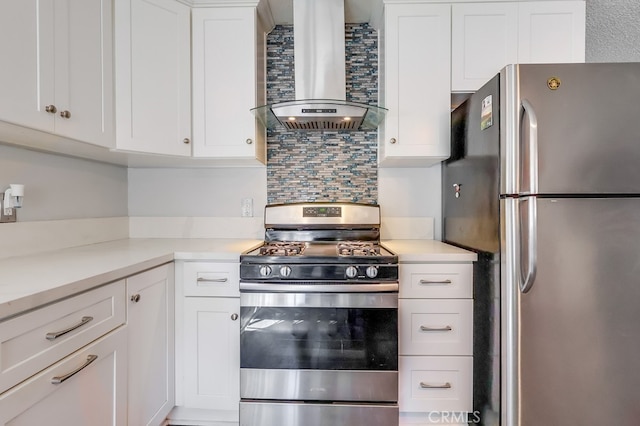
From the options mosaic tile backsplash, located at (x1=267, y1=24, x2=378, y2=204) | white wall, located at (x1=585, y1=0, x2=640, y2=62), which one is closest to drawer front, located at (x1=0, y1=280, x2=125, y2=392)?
mosaic tile backsplash, located at (x1=267, y1=24, x2=378, y2=204)

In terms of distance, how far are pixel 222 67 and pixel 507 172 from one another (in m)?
1.58

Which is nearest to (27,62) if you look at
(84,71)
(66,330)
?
(84,71)

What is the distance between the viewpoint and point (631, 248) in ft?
3.93

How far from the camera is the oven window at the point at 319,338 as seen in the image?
145 cm

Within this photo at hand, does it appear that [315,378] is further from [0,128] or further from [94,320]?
[0,128]

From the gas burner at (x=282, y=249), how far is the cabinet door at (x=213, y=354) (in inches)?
11.1

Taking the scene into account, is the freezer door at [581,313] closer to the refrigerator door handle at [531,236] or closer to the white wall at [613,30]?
the refrigerator door handle at [531,236]

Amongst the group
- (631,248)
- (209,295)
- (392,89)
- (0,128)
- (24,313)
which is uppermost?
(392,89)

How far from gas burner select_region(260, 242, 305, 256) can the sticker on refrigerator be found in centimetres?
105

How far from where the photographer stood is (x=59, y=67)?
1.27 meters

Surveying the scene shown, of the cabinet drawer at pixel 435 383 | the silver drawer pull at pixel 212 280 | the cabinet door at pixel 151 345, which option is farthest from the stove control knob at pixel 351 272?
the cabinet door at pixel 151 345

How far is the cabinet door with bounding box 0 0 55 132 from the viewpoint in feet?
3.50

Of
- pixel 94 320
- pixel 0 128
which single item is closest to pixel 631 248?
pixel 94 320

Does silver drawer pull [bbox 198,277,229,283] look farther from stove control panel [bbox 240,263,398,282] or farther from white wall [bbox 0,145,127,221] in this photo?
white wall [bbox 0,145,127,221]
